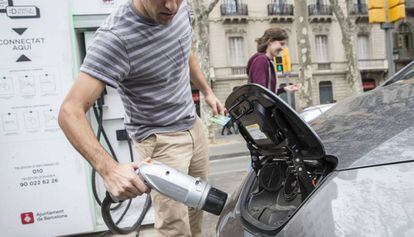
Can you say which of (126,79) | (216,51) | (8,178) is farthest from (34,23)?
(216,51)

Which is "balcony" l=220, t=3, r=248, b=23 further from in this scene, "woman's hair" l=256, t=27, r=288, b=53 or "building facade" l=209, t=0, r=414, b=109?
"woman's hair" l=256, t=27, r=288, b=53

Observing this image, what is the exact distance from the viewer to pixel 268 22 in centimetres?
2666

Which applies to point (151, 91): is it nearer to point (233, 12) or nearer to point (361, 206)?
point (361, 206)

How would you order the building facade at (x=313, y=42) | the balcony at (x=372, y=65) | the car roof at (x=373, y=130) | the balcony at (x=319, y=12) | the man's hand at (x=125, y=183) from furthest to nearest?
the balcony at (x=372, y=65), the balcony at (x=319, y=12), the building facade at (x=313, y=42), the man's hand at (x=125, y=183), the car roof at (x=373, y=130)

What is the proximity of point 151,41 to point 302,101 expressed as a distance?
14.7m

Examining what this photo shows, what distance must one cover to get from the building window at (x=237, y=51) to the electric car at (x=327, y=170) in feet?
79.0

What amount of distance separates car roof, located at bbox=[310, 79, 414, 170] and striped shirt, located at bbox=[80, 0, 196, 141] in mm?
765

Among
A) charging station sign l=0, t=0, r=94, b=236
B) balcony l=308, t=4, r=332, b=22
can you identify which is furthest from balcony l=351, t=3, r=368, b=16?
charging station sign l=0, t=0, r=94, b=236

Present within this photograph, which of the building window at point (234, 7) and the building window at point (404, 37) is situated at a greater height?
the building window at point (234, 7)

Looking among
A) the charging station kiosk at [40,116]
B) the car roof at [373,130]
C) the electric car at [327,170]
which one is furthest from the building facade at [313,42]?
the electric car at [327,170]

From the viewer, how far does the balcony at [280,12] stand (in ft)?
87.5

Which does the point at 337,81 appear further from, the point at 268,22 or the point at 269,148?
the point at 269,148

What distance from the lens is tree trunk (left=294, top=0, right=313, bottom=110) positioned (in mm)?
14898

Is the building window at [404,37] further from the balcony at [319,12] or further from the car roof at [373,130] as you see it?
the car roof at [373,130]
